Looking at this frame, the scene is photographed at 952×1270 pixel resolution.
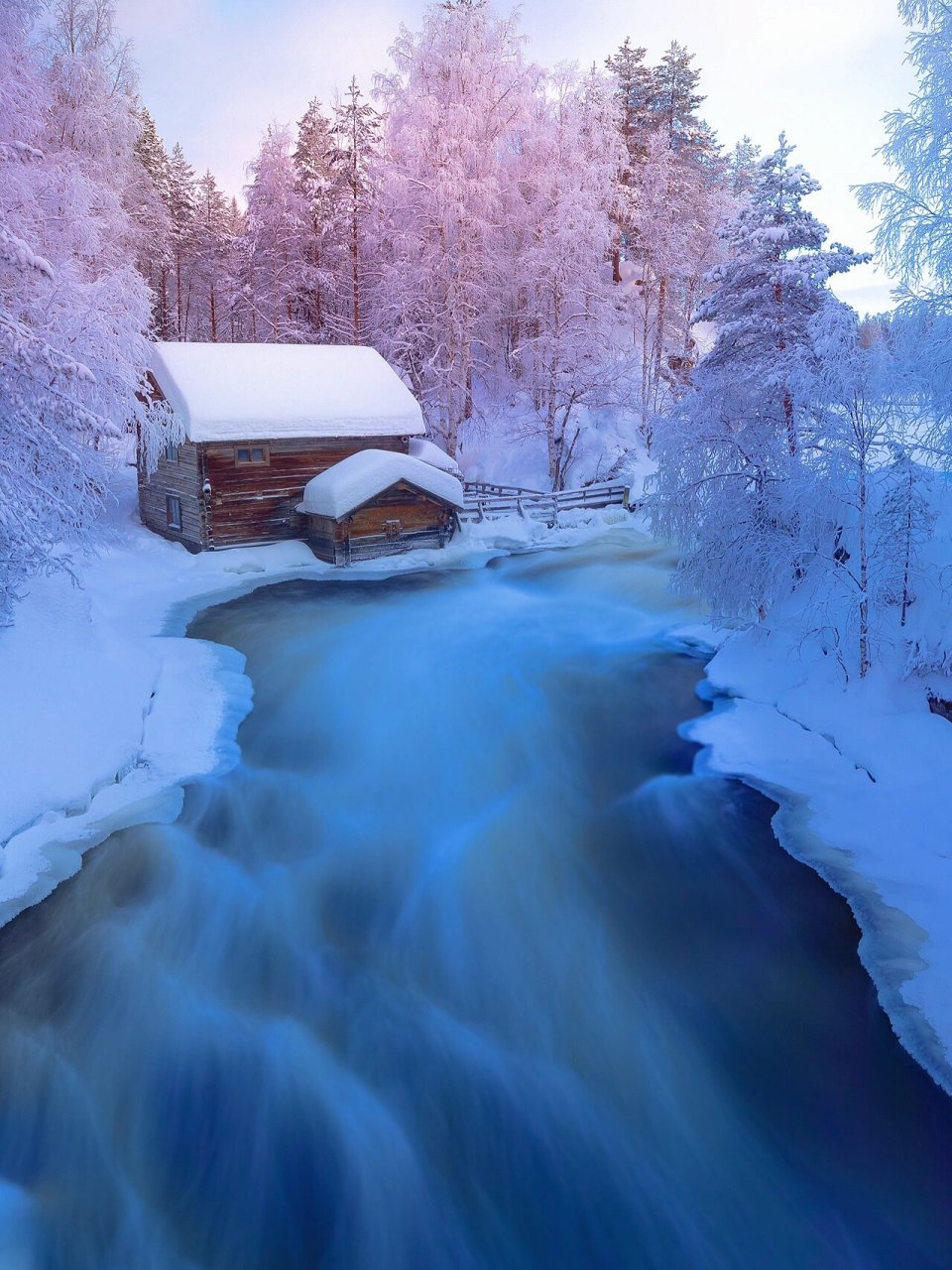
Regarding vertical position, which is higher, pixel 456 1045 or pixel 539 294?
pixel 539 294

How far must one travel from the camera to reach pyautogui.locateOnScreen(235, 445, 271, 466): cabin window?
2141 centimetres

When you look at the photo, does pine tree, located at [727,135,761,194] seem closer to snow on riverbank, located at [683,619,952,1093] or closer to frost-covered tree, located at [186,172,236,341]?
frost-covered tree, located at [186,172,236,341]

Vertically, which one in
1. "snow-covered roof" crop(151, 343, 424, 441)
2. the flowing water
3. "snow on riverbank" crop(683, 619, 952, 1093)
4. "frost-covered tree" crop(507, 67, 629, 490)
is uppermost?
"frost-covered tree" crop(507, 67, 629, 490)

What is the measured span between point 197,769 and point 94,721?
1.41 metres

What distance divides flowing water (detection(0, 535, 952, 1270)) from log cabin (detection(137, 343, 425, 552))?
1249 centimetres

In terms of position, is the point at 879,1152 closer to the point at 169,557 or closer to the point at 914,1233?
the point at 914,1233

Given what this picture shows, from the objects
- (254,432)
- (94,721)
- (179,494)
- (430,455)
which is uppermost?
(254,432)

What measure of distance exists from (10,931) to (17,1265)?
3135 millimetres

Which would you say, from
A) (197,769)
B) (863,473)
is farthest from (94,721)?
(863,473)

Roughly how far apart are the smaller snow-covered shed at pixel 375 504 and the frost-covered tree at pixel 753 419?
955 centimetres

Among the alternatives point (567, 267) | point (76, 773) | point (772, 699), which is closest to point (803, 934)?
point (772, 699)

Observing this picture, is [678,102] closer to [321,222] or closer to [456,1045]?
[321,222]

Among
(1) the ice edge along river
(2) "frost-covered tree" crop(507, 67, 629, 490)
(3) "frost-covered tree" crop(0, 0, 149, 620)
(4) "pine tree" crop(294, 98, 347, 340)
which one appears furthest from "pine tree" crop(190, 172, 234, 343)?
(1) the ice edge along river

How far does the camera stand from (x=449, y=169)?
1021 inches
